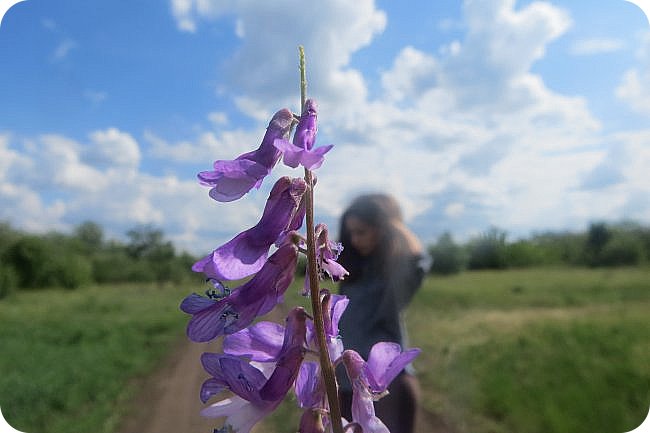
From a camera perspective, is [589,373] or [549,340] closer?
[589,373]

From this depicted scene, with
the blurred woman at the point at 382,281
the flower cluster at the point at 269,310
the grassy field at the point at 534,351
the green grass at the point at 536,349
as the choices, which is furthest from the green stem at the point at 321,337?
the green grass at the point at 536,349

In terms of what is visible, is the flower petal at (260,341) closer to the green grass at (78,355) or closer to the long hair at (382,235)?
the long hair at (382,235)

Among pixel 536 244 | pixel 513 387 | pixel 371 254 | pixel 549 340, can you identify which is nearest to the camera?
pixel 371 254

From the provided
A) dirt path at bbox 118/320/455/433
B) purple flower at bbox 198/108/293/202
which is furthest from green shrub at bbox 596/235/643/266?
purple flower at bbox 198/108/293/202

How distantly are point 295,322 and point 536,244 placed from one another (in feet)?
49.2

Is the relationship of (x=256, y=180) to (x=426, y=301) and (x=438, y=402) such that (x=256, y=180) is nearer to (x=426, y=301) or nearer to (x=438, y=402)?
(x=438, y=402)

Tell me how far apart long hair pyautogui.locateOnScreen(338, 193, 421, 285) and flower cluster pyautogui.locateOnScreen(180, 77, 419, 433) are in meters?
2.30

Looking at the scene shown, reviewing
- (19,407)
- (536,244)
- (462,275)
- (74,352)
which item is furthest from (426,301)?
(19,407)

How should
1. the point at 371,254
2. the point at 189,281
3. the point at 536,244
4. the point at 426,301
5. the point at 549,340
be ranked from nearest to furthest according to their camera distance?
the point at 371,254 → the point at 549,340 → the point at 426,301 → the point at 536,244 → the point at 189,281

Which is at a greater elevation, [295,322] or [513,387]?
[295,322]

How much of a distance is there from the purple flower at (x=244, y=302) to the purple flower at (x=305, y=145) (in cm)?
10

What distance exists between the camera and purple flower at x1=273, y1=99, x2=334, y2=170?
0.46m

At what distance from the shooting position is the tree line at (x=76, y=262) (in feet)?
71.6

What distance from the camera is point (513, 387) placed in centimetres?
712
